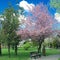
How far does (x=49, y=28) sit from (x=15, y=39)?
4.99 meters

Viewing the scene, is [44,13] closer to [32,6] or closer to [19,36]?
[32,6]

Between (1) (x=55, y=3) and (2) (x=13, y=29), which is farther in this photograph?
(2) (x=13, y=29)

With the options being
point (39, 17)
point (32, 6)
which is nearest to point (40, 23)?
point (39, 17)

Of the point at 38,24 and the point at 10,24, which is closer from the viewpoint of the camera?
the point at 10,24

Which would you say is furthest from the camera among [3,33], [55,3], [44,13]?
[44,13]

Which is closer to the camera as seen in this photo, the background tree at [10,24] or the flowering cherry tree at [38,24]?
the background tree at [10,24]

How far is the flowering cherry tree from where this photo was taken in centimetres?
3454

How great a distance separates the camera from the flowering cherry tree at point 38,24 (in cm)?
3454

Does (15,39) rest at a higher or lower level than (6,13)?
lower

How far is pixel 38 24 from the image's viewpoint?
116ft

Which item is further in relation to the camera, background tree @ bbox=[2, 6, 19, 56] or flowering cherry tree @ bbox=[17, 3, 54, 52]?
flowering cherry tree @ bbox=[17, 3, 54, 52]

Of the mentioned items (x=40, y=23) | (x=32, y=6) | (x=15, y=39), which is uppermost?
(x=32, y=6)

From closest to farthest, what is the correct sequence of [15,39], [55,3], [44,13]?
[55,3] < [15,39] < [44,13]

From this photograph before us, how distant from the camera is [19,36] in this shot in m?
34.7
